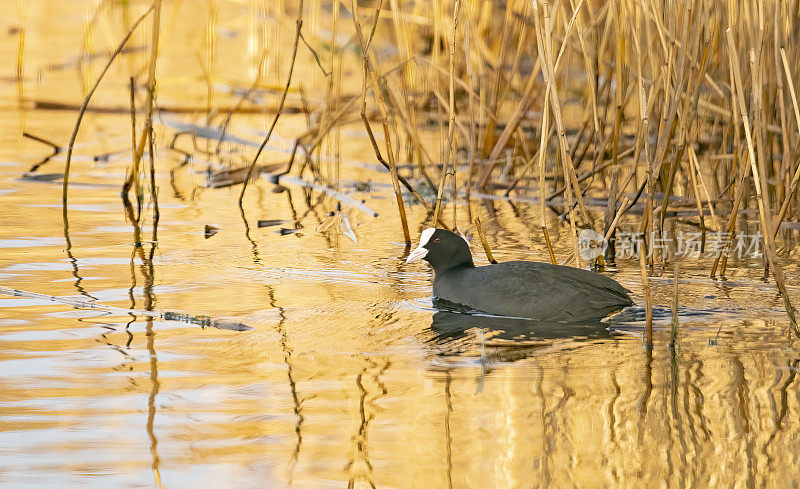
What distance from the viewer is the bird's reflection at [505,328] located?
14.1ft

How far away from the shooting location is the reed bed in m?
4.38

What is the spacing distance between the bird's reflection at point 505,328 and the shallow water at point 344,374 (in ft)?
0.05

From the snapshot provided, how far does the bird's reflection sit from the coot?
41 mm

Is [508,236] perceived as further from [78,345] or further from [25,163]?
[25,163]

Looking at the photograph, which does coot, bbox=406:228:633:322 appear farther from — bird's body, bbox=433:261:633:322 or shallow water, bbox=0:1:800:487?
shallow water, bbox=0:1:800:487

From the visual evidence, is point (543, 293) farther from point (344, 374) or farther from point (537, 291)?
point (344, 374)

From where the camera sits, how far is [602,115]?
24.3 ft

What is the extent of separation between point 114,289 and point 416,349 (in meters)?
1.50

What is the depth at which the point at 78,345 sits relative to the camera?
13.0 feet

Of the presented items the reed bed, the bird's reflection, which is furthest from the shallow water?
the reed bed

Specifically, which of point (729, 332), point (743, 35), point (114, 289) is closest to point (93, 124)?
point (114, 289)

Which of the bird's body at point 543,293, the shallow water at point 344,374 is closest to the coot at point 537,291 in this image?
the bird's body at point 543,293

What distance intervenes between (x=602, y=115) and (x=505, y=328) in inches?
131

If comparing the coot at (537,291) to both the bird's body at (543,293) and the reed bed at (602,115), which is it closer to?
the bird's body at (543,293)
